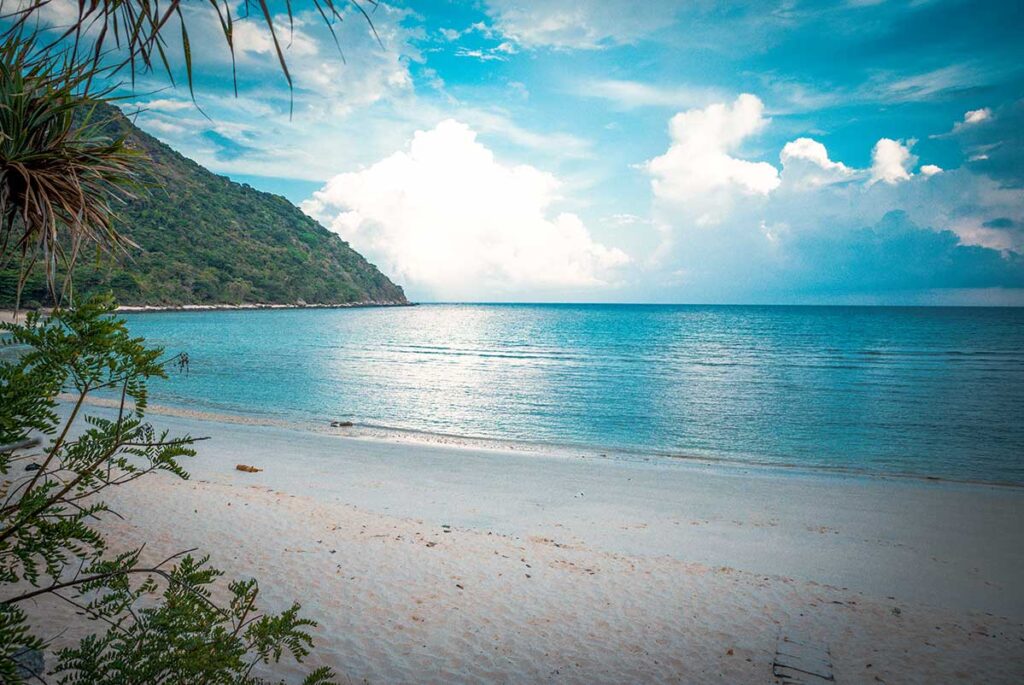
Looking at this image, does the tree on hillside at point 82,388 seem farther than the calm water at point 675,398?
No

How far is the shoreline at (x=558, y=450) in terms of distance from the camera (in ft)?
50.1

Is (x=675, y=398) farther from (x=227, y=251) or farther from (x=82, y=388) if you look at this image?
(x=227, y=251)

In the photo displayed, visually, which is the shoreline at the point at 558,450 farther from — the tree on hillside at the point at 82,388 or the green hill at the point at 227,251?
the green hill at the point at 227,251

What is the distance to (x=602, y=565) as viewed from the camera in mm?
8008

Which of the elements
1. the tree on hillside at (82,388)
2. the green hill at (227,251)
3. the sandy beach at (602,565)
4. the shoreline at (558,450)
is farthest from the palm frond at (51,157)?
the green hill at (227,251)

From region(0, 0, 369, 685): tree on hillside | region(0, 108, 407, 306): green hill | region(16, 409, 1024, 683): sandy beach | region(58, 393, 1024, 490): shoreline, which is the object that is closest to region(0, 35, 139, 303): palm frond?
region(0, 0, 369, 685): tree on hillside

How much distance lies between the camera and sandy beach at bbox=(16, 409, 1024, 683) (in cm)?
560

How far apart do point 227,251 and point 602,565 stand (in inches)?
5521

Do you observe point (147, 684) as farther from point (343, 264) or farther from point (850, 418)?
point (343, 264)

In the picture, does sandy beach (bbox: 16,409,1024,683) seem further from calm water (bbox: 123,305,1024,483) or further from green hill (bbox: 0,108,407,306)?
green hill (bbox: 0,108,407,306)

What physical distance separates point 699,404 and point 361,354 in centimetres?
3036

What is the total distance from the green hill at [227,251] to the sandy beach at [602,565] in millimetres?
60566

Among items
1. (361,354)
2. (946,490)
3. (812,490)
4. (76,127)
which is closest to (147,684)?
(76,127)

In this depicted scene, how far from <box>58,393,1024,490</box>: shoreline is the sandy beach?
1.07 metres
